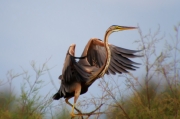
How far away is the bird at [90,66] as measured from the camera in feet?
19.6

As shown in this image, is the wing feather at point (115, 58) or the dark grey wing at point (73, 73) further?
the wing feather at point (115, 58)

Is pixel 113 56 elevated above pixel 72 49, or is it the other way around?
pixel 72 49

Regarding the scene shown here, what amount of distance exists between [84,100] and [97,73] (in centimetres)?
40

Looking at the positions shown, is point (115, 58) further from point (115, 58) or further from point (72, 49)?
point (72, 49)

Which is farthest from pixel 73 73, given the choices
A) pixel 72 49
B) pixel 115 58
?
pixel 115 58

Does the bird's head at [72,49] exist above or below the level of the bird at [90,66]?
above

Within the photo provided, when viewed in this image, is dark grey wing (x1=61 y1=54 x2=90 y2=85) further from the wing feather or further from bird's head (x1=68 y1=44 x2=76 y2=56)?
the wing feather

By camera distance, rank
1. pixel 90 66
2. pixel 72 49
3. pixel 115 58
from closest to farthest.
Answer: pixel 72 49 → pixel 90 66 → pixel 115 58

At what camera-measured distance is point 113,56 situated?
6914 mm

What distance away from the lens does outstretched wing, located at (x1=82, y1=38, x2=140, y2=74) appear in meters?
6.73

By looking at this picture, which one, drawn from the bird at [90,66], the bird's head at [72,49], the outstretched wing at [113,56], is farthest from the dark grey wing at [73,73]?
the outstretched wing at [113,56]

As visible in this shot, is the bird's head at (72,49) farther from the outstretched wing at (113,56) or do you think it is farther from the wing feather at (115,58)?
the wing feather at (115,58)

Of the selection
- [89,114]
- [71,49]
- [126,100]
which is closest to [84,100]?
[89,114]

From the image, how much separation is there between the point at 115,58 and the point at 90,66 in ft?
1.91
